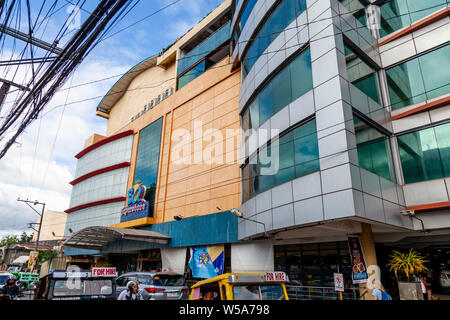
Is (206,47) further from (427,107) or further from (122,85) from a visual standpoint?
(427,107)

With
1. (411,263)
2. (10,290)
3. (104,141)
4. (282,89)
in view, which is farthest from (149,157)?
(411,263)

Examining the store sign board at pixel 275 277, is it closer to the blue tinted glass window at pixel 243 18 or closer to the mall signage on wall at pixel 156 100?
the blue tinted glass window at pixel 243 18

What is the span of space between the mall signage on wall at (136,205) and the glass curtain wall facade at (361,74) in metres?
20.2

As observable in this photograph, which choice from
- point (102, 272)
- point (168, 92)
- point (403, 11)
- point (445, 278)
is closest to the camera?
point (102, 272)

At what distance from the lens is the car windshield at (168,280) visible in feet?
41.5

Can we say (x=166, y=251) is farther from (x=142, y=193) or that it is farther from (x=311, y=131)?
(x=311, y=131)

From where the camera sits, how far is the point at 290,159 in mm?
13195

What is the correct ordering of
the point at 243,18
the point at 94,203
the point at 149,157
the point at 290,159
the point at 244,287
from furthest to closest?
the point at 94,203 < the point at 149,157 < the point at 243,18 < the point at 290,159 < the point at 244,287

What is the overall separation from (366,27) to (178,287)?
14934 millimetres

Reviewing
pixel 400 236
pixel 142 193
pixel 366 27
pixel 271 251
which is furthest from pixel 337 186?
pixel 142 193

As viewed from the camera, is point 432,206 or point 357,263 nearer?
point 432,206

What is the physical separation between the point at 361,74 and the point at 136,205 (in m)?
22.3

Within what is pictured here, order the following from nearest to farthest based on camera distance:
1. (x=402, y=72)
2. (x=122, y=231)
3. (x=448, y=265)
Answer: (x=402, y=72) → (x=448, y=265) → (x=122, y=231)

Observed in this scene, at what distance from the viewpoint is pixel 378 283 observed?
11203mm
